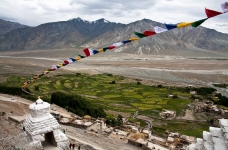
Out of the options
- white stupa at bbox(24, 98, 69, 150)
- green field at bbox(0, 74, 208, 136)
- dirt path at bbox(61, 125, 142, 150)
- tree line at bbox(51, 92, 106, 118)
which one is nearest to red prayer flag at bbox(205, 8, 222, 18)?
white stupa at bbox(24, 98, 69, 150)

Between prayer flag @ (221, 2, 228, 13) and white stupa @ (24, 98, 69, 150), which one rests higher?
prayer flag @ (221, 2, 228, 13)

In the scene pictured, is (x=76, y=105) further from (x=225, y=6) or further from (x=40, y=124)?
(x=225, y=6)

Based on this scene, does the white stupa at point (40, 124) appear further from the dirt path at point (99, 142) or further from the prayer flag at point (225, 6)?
the prayer flag at point (225, 6)

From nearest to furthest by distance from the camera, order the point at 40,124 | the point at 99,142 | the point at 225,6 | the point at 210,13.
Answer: the point at 225,6 → the point at 210,13 → the point at 40,124 → the point at 99,142

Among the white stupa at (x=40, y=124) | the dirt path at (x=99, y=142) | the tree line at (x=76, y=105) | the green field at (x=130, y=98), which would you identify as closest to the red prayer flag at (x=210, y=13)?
the white stupa at (x=40, y=124)

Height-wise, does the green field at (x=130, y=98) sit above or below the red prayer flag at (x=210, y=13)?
below

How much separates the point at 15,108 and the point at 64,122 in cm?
714

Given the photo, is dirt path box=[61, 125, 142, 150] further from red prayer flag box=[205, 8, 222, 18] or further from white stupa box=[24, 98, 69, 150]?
red prayer flag box=[205, 8, 222, 18]

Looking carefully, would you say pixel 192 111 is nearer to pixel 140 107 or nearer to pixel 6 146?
pixel 140 107

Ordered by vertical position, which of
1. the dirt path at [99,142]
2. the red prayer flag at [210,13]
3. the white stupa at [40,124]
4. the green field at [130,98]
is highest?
the red prayer flag at [210,13]

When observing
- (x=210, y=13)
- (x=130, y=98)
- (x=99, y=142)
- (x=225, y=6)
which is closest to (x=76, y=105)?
(x=99, y=142)

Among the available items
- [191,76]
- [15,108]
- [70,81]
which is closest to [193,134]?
[15,108]

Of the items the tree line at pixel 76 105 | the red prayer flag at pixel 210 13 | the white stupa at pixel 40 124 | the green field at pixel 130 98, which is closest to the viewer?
the red prayer flag at pixel 210 13

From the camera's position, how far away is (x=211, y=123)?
124 ft
